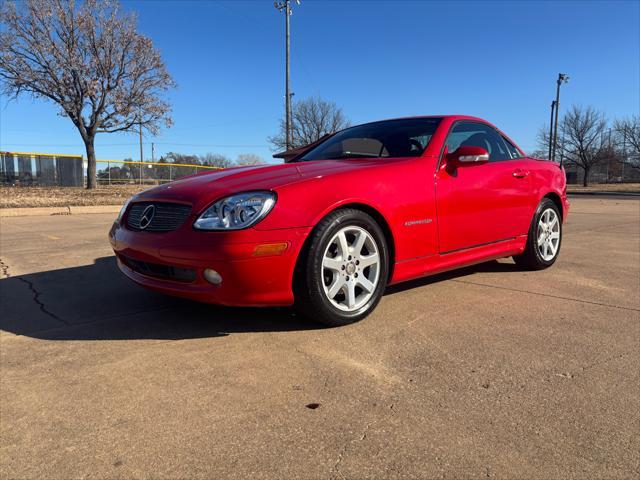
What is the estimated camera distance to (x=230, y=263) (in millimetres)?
2727

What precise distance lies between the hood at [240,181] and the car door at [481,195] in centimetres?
61

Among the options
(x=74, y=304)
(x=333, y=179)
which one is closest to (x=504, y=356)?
(x=333, y=179)

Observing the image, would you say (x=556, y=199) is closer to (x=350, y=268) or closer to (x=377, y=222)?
(x=377, y=222)

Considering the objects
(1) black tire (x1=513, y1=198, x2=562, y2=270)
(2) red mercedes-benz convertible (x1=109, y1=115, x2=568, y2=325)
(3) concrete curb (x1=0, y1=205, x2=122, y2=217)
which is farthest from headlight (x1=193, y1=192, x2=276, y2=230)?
(3) concrete curb (x1=0, y1=205, x2=122, y2=217)

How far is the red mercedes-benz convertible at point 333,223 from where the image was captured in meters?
2.80

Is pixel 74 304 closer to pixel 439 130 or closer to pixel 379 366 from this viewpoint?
pixel 379 366

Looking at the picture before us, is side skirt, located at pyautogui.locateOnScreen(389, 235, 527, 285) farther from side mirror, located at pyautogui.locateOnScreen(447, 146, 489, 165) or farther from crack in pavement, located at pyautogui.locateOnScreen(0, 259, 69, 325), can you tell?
crack in pavement, located at pyautogui.locateOnScreen(0, 259, 69, 325)

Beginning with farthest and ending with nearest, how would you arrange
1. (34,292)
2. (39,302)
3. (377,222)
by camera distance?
(34,292) < (39,302) < (377,222)

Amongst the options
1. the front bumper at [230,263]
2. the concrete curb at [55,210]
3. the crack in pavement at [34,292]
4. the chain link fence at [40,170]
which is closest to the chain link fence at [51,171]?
the chain link fence at [40,170]

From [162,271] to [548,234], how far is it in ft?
12.8

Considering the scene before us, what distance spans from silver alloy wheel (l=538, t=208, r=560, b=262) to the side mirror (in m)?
1.47

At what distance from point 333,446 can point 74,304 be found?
2.75m

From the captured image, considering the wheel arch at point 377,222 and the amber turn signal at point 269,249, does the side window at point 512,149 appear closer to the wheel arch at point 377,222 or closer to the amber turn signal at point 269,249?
the wheel arch at point 377,222

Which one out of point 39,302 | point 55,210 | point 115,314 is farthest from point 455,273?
point 55,210
